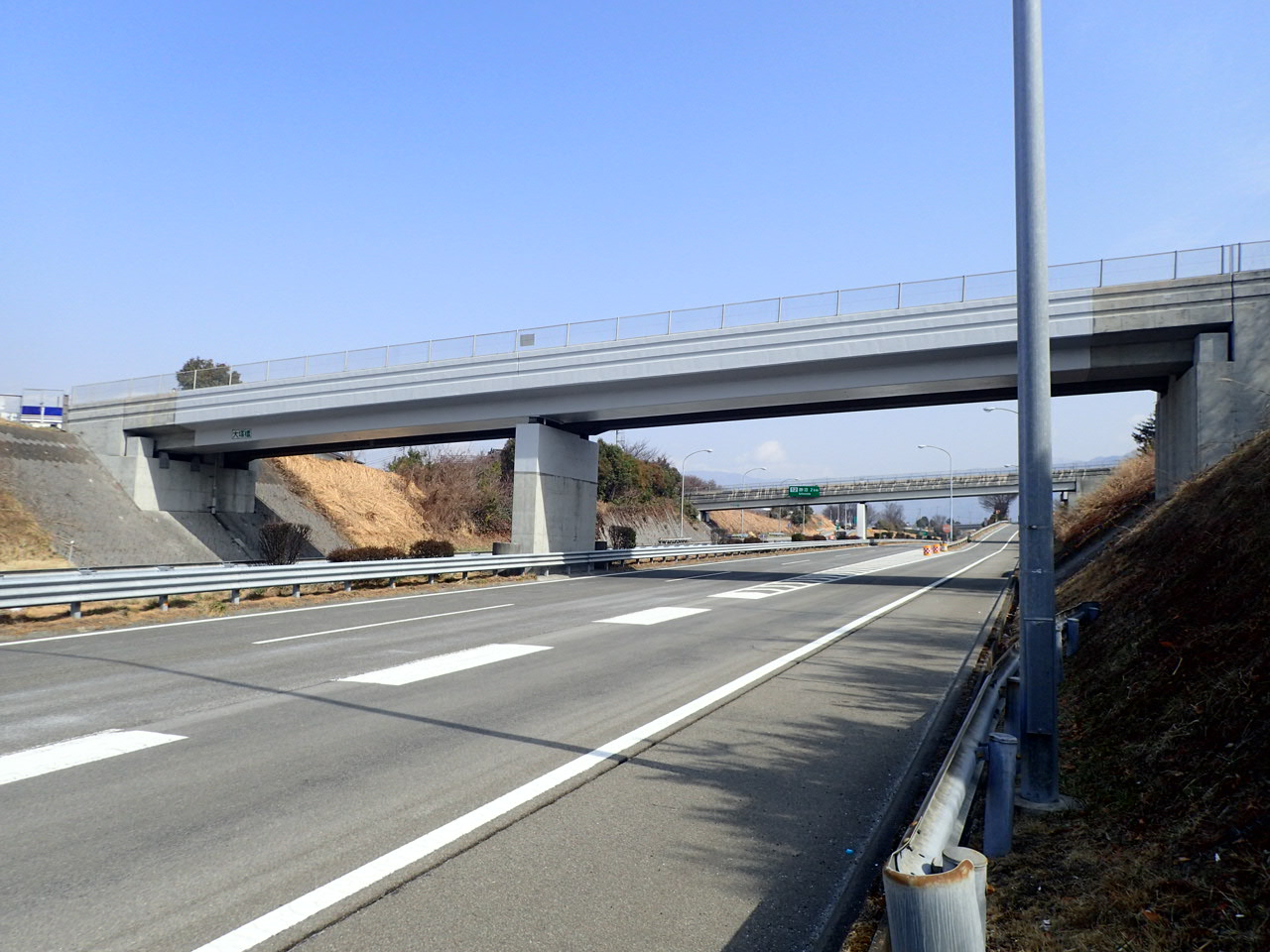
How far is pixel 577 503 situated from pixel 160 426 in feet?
61.3

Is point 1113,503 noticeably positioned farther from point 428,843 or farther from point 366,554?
point 428,843

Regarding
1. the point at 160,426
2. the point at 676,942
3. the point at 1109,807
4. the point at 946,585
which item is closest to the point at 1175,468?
the point at 946,585

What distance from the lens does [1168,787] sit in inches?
177

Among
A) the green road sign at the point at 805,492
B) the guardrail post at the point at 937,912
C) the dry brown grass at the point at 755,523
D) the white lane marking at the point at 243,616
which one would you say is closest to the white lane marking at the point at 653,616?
the white lane marking at the point at 243,616

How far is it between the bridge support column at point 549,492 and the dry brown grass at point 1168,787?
2396cm

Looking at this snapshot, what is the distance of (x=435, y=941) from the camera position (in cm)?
352

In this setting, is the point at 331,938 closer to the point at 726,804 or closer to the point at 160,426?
the point at 726,804

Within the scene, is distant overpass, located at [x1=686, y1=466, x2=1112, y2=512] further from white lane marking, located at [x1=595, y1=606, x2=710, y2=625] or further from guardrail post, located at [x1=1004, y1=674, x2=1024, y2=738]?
guardrail post, located at [x1=1004, y1=674, x2=1024, y2=738]

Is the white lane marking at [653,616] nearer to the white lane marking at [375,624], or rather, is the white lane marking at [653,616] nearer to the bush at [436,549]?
the white lane marking at [375,624]

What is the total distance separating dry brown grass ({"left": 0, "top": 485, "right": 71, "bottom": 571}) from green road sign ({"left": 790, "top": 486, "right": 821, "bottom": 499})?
2579 inches

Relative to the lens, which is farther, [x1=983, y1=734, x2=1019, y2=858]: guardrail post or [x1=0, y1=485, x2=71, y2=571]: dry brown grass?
[x1=0, y1=485, x2=71, y2=571]: dry brown grass

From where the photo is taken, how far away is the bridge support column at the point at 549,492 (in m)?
31.1

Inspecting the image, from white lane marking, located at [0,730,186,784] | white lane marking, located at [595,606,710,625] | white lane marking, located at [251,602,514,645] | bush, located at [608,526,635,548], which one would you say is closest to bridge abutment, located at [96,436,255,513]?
bush, located at [608,526,635,548]

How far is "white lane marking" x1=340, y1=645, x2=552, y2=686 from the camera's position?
30.7 feet
